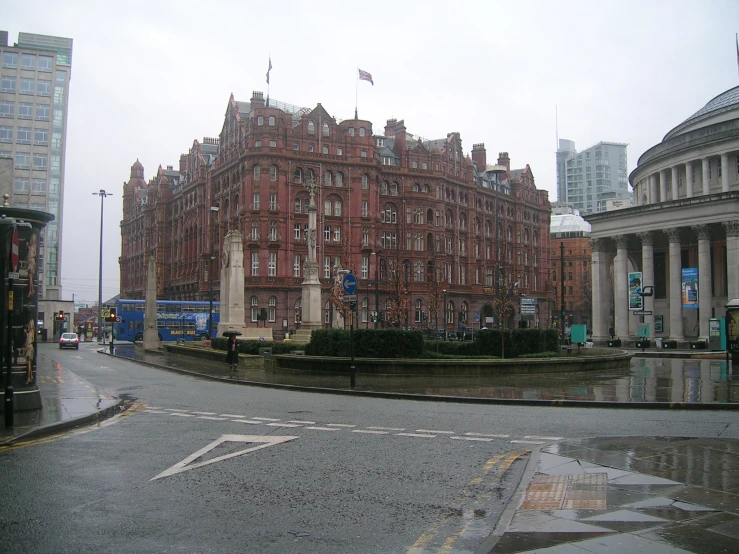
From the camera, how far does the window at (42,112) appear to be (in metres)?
88.7

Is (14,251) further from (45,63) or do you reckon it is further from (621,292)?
(45,63)

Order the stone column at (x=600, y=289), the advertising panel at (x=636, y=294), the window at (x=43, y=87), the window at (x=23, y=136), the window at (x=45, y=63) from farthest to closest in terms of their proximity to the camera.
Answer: the window at (x=45, y=63)
the window at (x=43, y=87)
the window at (x=23, y=136)
the stone column at (x=600, y=289)
the advertising panel at (x=636, y=294)

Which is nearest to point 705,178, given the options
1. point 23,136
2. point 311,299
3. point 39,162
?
point 311,299

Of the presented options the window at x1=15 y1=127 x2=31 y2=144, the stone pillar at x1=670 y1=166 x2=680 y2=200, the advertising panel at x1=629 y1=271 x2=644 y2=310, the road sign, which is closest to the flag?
the stone pillar at x1=670 y1=166 x2=680 y2=200

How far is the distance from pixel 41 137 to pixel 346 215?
43.3 meters

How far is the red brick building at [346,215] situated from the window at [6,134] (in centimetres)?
2282

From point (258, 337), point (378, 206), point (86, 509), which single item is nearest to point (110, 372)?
point (258, 337)

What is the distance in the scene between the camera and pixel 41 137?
88.6m

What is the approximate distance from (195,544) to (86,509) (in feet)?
6.08

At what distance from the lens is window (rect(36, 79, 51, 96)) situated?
8912 centimetres

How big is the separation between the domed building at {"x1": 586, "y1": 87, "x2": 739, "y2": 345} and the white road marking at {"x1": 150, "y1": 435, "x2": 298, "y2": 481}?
152 ft

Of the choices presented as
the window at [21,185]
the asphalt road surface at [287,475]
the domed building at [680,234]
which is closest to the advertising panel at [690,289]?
the domed building at [680,234]

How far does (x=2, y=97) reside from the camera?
8662 centimetres

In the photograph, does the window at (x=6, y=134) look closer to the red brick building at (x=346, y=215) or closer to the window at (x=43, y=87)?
the window at (x=43, y=87)
